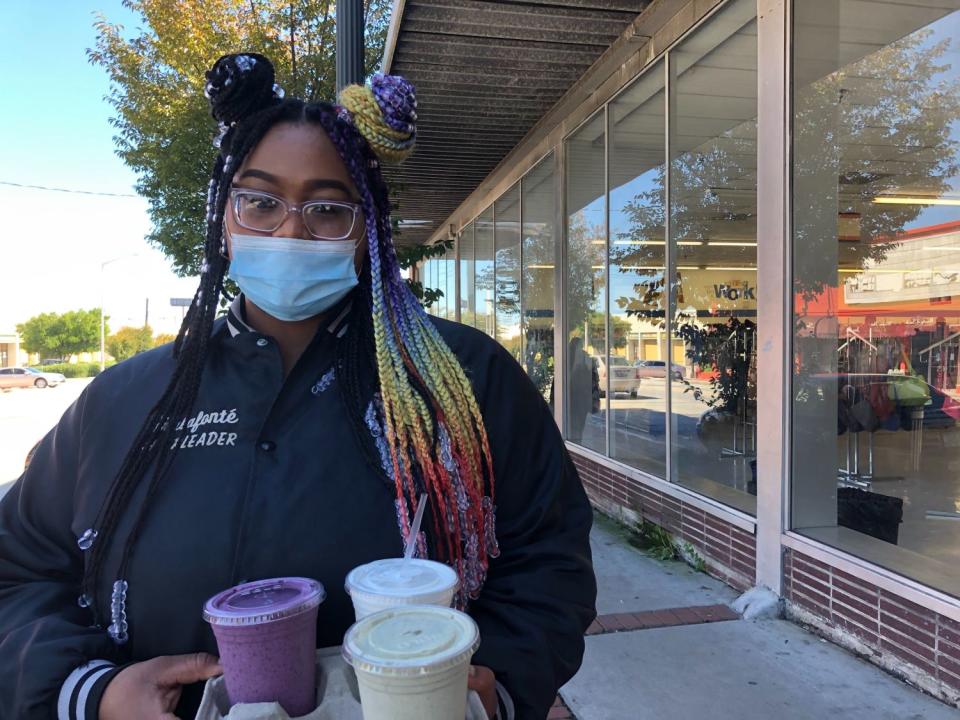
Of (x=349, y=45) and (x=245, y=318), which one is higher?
(x=349, y=45)

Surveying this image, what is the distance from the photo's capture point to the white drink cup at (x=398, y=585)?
94 cm

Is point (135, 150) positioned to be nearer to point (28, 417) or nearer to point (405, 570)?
point (405, 570)

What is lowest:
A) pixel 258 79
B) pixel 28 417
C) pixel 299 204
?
pixel 28 417

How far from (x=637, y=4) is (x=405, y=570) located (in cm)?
483

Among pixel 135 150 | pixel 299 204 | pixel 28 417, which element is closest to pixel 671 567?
pixel 299 204

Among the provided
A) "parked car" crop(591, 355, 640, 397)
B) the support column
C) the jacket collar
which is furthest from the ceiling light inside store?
the jacket collar

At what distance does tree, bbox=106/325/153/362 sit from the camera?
6238 centimetres

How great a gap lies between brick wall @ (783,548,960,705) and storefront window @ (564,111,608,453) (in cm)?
297

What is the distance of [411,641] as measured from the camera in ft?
2.76

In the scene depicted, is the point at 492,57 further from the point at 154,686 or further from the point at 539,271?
the point at 154,686

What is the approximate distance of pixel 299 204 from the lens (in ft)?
4.41

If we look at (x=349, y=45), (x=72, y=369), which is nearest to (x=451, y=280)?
(x=349, y=45)

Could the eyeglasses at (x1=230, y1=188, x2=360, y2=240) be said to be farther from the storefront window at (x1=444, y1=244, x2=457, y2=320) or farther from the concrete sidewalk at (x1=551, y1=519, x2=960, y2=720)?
the storefront window at (x1=444, y1=244, x2=457, y2=320)

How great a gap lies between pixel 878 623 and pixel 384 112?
3215mm
